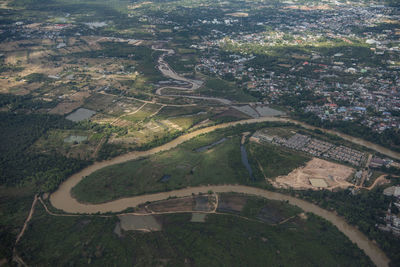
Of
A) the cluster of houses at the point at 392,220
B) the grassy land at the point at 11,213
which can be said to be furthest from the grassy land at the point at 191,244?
the cluster of houses at the point at 392,220

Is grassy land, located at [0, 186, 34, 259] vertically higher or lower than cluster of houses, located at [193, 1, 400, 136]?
lower

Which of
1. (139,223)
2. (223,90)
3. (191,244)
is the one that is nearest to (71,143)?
(139,223)

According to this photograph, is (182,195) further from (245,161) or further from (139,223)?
(245,161)

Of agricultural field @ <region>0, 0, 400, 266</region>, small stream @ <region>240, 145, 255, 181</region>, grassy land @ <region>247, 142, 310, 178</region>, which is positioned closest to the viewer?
agricultural field @ <region>0, 0, 400, 266</region>

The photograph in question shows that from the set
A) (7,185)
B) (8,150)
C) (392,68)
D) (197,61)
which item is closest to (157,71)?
(197,61)

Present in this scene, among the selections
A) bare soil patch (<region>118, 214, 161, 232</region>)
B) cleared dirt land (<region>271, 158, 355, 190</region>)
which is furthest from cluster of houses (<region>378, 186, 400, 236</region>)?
bare soil patch (<region>118, 214, 161, 232</region>)

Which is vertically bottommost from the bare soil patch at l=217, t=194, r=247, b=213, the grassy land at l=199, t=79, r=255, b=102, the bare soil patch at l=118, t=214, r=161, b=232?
the bare soil patch at l=118, t=214, r=161, b=232

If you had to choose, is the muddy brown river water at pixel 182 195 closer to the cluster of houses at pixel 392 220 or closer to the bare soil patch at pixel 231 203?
the bare soil patch at pixel 231 203

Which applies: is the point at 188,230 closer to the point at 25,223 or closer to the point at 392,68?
the point at 25,223

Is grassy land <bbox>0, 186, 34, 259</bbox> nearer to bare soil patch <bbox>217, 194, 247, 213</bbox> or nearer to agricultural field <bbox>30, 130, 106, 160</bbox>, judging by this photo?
agricultural field <bbox>30, 130, 106, 160</bbox>
